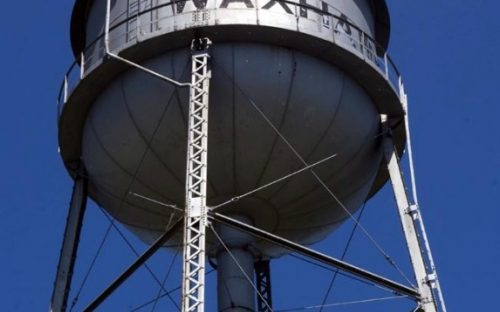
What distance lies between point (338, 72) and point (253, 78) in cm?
125

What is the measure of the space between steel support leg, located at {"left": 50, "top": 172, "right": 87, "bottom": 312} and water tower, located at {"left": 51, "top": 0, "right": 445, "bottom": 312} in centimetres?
2

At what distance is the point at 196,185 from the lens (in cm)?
1298

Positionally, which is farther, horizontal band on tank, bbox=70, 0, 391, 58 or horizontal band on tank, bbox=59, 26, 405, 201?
horizontal band on tank, bbox=70, 0, 391, 58

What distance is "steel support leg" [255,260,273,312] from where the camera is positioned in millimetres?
17094

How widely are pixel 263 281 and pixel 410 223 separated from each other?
342 centimetres

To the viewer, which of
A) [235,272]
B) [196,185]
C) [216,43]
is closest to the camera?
[196,185]

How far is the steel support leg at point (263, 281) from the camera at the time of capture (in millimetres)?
17094

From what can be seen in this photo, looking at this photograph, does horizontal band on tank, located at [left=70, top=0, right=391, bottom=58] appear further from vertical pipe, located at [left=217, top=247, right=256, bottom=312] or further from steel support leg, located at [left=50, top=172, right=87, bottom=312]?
vertical pipe, located at [left=217, top=247, right=256, bottom=312]

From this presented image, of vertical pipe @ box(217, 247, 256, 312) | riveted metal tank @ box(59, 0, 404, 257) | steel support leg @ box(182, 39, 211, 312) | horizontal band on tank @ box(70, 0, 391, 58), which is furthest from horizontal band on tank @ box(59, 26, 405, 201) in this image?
vertical pipe @ box(217, 247, 256, 312)

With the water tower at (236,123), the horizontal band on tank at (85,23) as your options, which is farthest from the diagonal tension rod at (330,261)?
the horizontal band on tank at (85,23)

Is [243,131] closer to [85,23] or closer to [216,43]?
[216,43]

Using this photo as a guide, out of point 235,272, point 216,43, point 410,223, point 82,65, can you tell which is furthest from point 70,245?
point 410,223

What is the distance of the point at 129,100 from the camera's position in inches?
560

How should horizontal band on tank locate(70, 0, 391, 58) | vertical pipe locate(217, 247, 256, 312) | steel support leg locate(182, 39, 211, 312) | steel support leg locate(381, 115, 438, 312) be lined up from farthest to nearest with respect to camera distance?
horizontal band on tank locate(70, 0, 391, 58) → vertical pipe locate(217, 247, 256, 312) → steel support leg locate(381, 115, 438, 312) → steel support leg locate(182, 39, 211, 312)
